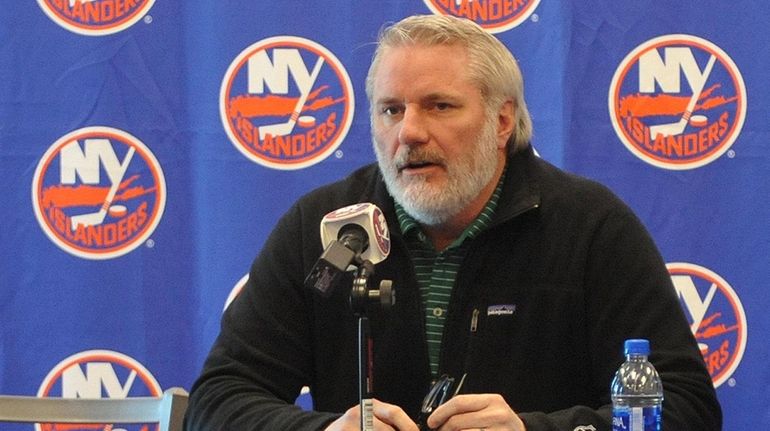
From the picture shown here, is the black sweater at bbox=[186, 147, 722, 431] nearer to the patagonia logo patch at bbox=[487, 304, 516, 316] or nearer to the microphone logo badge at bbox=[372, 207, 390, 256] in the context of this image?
the patagonia logo patch at bbox=[487, 304, 516, 316]

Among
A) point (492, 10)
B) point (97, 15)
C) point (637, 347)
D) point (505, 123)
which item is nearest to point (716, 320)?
point (505, 123)

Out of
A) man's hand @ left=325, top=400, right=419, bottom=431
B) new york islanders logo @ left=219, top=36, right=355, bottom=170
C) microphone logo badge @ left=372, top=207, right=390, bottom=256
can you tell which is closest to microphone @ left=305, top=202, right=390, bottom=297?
microphone logo badge @ left=372, top=207, right=390, bottom=256

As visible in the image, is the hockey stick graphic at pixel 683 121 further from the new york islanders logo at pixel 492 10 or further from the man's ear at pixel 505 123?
the man's ear at pixel 505 123

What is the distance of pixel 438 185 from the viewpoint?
256 centimetres

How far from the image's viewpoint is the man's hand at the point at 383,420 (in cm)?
210

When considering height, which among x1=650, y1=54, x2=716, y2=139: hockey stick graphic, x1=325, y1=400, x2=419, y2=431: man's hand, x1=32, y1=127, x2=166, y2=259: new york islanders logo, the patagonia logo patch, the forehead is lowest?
x1=325, y1=400, x2=419, y2=431: man's hand

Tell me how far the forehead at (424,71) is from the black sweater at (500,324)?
29 cm

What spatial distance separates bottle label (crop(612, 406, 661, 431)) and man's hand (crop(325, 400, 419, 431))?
1.20 ft

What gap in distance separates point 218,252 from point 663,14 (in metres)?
1.45

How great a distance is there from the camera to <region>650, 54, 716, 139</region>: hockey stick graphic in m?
3.29

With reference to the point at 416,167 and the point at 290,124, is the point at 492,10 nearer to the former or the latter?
the point at 290,124

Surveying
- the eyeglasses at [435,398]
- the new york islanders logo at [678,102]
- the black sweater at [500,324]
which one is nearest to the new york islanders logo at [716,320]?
the new york islanders logo at [678,102]

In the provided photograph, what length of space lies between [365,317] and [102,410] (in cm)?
Answer: 96

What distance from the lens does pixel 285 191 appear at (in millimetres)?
3344
